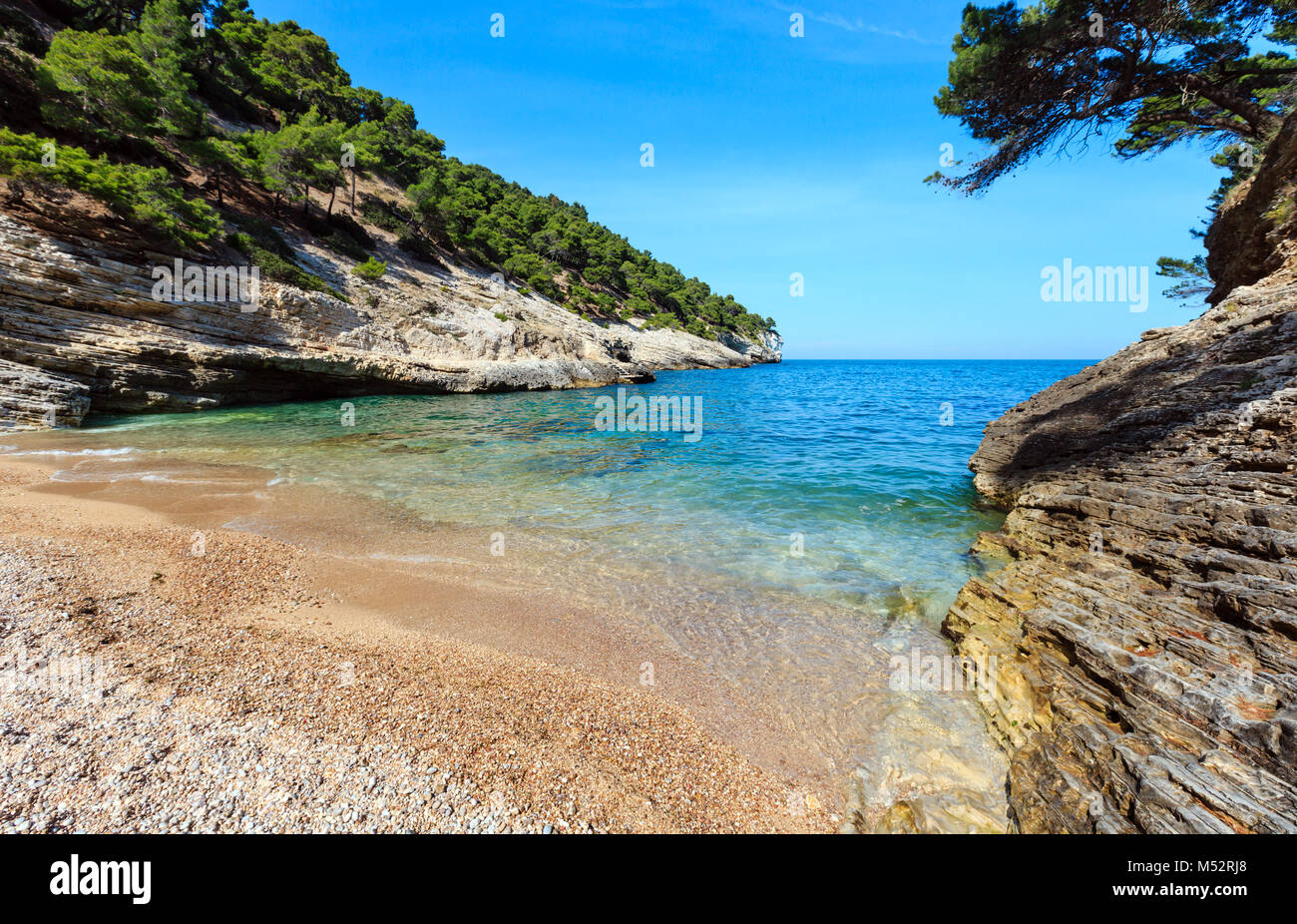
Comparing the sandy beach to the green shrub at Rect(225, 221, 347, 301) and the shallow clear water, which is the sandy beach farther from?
the green shrub at Rect(225, 221, 347, 301)

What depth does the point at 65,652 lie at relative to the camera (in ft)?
13.1

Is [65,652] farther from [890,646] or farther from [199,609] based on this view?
[890,646]

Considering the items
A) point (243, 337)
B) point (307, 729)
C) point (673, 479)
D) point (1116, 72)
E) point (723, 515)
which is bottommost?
point (307, 729)

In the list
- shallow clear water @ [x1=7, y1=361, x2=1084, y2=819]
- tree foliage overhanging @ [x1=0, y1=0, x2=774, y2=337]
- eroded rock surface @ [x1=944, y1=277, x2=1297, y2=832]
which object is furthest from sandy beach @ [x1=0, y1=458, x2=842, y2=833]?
tree foliage overhanging @ [x1=0, y1=0, x2=774, y2=337]

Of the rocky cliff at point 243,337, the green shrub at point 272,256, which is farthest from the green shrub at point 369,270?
the green shrub at point 272,256

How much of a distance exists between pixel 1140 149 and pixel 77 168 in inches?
1471

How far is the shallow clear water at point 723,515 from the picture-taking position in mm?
5477

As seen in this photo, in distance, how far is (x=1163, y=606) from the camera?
15.5 ft

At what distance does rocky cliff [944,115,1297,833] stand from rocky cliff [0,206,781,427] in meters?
27.7

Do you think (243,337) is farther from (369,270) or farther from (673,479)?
(673,479)

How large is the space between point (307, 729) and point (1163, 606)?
26.1 feet

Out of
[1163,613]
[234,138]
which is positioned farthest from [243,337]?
[1163,613]

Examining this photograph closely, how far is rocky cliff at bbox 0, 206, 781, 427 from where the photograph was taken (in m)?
16.8
